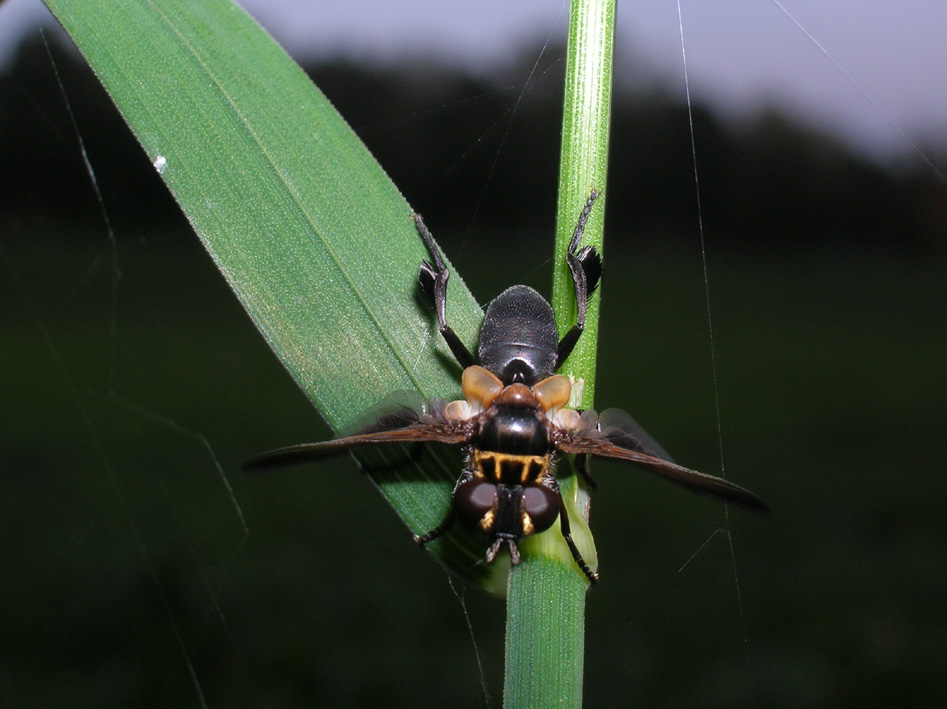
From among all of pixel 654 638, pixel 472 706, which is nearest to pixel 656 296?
pixel 654 638

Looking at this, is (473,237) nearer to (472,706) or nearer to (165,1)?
(472,706)

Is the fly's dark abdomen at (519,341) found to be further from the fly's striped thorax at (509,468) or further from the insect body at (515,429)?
the fly's striped thorax at (509,468)

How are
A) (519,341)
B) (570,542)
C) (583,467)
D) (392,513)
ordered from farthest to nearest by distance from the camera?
(392,513) < (519,341) < (583,467) < (570,542)

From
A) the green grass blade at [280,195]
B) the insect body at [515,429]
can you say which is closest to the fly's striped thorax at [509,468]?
the insect body at [515,429]

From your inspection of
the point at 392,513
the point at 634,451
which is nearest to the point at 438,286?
the point at 634,451

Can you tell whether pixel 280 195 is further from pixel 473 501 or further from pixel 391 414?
pixel 473 501

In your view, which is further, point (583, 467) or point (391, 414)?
point (583, 467)

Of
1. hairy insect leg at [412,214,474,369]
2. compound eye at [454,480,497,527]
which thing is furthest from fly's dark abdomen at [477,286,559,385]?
compound eye at [454,480,497,527]
